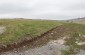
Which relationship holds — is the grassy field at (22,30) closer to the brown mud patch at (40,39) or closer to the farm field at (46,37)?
the farm field at (46,37)

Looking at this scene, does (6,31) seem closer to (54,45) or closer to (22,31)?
(22,31)

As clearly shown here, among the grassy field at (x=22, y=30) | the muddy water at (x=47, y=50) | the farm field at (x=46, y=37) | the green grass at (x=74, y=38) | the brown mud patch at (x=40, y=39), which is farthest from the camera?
the grassy field at (x=22, y=30)

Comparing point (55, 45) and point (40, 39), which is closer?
point (55, 45)

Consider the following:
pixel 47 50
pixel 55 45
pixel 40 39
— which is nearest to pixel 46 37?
pixel 40 39

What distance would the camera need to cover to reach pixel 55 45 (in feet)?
157

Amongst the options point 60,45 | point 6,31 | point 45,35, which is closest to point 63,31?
point 45,35

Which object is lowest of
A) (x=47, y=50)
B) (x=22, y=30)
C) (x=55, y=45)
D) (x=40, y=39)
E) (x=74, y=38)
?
(x=47, y=50)

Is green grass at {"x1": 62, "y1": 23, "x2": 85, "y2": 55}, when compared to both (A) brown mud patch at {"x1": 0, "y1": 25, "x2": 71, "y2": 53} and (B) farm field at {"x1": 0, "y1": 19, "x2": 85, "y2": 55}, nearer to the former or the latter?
(B) farm field at {"x1": 0, "y1": 19, "x2": 85, "y2": 55}

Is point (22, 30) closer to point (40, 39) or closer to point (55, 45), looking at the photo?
point (40, 39)

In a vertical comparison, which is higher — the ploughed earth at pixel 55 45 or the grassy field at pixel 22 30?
the grassy field at pixel 22 30

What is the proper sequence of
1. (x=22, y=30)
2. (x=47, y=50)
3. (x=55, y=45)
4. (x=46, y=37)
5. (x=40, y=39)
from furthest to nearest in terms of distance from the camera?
(x=22, y=30) → (x=46, y=37) → (x=40, y=39) → (x=55, y=45) → (x=47, y=50)

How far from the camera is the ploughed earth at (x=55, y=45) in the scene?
45.0 m

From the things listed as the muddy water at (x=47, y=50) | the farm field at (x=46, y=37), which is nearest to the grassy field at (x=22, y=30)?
the farm field at (x=46, y=37)

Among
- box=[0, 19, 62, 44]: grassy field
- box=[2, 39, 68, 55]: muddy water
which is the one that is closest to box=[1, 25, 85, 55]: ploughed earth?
box=[2, 39, 68, 55]: muddy water
